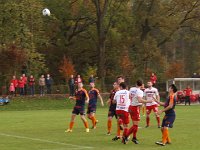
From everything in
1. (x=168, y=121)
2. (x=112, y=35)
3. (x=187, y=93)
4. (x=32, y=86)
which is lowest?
(x=168, y=121)

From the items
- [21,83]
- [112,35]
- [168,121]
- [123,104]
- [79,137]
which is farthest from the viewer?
[112,35]

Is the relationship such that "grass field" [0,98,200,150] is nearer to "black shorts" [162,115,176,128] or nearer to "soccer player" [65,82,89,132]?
"soccer player" [65,82,89,132]

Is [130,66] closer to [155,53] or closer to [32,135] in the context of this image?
[155,53]

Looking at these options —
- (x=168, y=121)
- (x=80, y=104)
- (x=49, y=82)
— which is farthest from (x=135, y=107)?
(x=49, y=82)

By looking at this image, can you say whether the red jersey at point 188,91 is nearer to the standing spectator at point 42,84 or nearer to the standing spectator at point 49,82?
the standing spectator at point 49,82

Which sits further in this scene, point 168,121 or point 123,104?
point 123,104

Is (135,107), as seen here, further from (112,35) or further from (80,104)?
(112,35)

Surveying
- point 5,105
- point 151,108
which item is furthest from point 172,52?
point 151,108

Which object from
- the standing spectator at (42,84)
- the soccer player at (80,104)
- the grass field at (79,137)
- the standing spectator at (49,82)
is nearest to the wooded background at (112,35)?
the standing spectator at (49,82)

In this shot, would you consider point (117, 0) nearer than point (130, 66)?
No

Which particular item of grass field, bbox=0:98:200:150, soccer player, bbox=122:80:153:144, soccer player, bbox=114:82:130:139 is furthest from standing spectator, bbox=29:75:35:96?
soccer player, bbox=122:80:153:144

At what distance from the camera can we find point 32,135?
73.3 ft

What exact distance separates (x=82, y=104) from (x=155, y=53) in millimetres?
43616

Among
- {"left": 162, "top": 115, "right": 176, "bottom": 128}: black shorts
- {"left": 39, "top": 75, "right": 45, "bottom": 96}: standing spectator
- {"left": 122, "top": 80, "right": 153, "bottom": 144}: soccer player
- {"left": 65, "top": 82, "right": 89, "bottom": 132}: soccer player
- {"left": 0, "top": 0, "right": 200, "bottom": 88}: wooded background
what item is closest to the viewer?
{"left": 162, "top": 115, "right": 176, "bottom": 128}: black shorts
